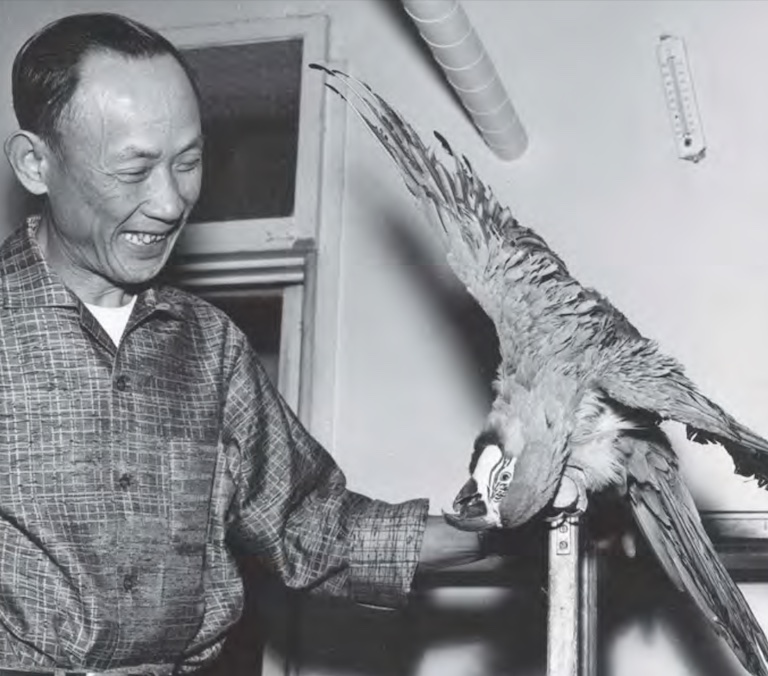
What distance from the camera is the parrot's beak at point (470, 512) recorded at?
1380mm

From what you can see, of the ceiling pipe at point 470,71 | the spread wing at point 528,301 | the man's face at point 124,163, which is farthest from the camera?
the ceiling pipe at point 470,71

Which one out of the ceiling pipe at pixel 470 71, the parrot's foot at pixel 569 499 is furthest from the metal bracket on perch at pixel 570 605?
the ceiling pipe at pixel 470 71

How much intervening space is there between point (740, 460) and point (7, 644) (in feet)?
2.88

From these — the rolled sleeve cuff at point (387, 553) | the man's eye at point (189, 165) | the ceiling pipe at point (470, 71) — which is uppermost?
the ceiling pipe at point (470, 71)

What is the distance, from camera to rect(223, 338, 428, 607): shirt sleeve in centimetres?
150

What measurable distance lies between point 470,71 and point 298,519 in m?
0.81

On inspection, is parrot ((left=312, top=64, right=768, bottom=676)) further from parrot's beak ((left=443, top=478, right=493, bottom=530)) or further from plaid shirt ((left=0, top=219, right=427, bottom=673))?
plaid shirt ((left=0, top=219, right=427, bottom=673))

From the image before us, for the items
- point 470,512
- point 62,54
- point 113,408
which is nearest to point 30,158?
point 62,54

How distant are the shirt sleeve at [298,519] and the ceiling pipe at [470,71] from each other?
63cm

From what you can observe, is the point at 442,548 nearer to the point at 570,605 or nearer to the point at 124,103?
the point at 570,605

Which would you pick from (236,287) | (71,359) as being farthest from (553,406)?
(236,287)

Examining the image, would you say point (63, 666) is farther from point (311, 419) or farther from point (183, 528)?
point (311, 419)

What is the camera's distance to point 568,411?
1462mm

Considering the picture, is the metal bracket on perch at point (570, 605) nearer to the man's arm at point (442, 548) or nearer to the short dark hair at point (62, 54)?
the man's arm at point (442, 548)
